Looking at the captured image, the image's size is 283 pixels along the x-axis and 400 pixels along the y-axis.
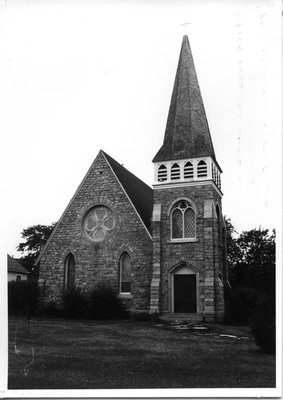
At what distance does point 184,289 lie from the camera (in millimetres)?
21984

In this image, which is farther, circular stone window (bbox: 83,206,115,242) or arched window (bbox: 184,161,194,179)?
circular stone window (bbox: 83,206,115,242)

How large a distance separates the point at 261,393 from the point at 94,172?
17666 millimetres

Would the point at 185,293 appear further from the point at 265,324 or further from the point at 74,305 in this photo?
the point at 265,324

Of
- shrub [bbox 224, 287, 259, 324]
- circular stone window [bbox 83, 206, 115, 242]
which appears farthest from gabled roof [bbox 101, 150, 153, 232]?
shrub [bbox 224, 287, 259, 324]

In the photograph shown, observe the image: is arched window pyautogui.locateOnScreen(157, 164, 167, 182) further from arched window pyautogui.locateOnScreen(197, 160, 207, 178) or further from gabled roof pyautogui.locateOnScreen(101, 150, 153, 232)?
gabled roof pyautogui.locateOnScreen(101, 150, 153, 232)

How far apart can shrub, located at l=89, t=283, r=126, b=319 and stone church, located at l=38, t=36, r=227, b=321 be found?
2.53ft

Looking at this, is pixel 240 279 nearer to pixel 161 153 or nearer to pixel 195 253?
pixel 195 253

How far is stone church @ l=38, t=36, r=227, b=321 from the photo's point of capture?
21.9m

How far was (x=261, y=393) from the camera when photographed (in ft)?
30.2

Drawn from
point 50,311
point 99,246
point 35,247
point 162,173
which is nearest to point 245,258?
point 162,173

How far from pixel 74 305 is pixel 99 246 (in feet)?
11.5

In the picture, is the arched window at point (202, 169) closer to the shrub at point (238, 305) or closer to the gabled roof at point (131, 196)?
the gabled roof at point (131, 196)

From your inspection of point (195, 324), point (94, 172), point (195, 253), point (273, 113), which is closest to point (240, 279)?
point (195, 253)

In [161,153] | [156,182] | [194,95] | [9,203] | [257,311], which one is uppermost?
[194,95]
